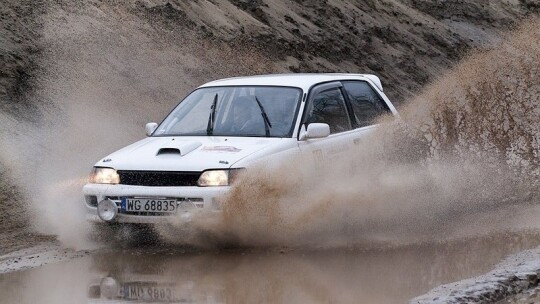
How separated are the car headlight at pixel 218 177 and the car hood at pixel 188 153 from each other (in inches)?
1.8

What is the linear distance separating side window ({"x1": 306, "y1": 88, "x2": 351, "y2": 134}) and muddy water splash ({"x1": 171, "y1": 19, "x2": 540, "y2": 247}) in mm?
307

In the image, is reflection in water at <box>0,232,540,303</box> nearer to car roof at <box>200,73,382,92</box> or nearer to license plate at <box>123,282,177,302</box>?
license plate at <box>123,282,177,302</box>

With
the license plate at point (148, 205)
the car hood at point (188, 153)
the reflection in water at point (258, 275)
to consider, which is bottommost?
the reflection in water at point (258, 275)

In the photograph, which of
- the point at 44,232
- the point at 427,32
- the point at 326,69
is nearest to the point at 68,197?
the point at 44,232

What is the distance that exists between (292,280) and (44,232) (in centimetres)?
347

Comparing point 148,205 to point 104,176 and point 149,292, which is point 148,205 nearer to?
point 104,176

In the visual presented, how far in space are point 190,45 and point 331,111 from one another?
427 inches

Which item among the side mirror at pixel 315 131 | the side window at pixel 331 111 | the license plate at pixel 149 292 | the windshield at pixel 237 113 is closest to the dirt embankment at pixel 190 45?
the windshield at pixel 237 113

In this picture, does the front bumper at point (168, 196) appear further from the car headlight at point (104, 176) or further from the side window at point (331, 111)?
the side window at point (331, 111)

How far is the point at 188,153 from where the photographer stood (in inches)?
397

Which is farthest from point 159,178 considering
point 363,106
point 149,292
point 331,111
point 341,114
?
point 363,106

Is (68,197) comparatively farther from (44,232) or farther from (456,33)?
(456,33)

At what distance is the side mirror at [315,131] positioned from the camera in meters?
10.4

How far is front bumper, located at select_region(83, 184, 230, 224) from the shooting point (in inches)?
376
